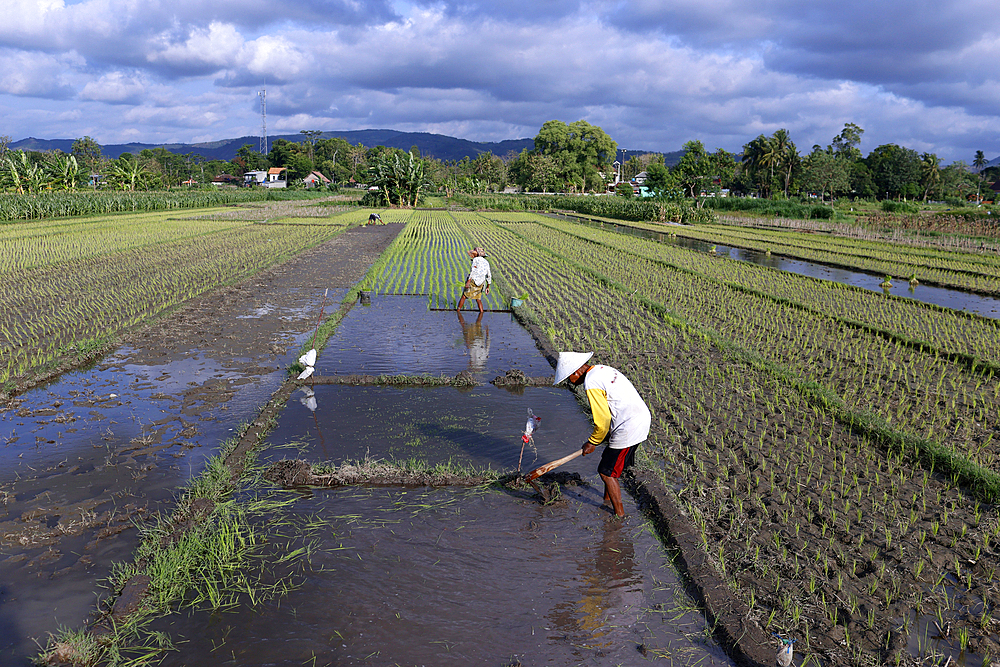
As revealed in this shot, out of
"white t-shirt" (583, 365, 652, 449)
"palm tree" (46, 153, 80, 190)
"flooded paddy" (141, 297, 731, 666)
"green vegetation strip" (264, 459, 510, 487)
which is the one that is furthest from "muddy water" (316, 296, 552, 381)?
"palm tree" (46, 153, 80, 190)

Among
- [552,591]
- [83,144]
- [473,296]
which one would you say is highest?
[83,144]

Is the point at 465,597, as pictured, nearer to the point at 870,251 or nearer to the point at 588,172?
the point at 870,251

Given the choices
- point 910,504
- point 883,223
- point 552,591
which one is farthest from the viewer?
point 883,223

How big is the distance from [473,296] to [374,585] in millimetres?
7505

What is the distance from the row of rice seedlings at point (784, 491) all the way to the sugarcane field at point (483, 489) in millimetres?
25

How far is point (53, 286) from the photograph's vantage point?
1303cm

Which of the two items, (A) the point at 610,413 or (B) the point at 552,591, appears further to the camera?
(A) the point at 610,413

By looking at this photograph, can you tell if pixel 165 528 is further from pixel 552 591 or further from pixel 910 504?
pixel 910 504

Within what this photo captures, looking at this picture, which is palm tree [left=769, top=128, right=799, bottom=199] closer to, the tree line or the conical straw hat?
the tree line

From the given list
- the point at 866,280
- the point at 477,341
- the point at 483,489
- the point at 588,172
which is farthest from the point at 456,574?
the point at 588,172

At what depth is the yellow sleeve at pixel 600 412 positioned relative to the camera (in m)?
4.13

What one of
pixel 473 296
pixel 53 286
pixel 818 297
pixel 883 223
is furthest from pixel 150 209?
pixel 883 223

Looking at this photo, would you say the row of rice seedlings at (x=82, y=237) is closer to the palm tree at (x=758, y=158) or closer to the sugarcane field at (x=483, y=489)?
the sugarcane field at (x=483, y=489)

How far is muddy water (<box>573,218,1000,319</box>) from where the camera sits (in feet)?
43.7
